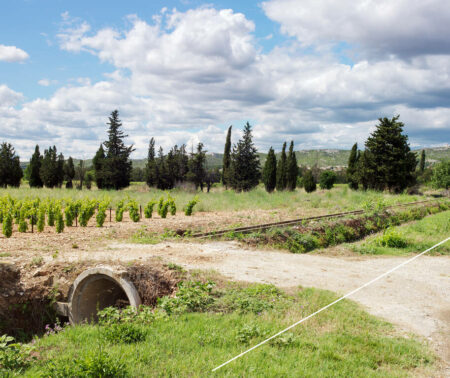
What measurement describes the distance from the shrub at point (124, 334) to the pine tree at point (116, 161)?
3917 centimetres

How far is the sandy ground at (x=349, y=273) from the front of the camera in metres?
6.51

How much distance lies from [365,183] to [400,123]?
6.82 m

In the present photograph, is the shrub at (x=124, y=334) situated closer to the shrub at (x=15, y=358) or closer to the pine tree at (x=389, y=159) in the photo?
the shrub at (x=15, y=358)

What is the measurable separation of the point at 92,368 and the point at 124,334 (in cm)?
118

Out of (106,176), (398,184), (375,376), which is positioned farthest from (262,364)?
(106,176)

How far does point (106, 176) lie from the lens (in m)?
43.0

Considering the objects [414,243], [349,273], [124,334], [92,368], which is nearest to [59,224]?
[124,334]

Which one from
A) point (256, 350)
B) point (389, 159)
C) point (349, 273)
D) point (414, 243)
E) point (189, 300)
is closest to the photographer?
point (256, 350)

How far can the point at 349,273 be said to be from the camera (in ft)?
31.2

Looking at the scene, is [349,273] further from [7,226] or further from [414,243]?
[7,226]

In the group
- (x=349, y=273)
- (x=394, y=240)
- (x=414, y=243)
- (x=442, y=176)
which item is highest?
(x=442, y=176)

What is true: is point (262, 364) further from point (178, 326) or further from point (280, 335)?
point (178, 326)

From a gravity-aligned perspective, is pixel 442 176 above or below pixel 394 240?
above

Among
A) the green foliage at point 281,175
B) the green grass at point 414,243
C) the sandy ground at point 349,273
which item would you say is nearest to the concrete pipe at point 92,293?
the sandy ground at point 349,273
